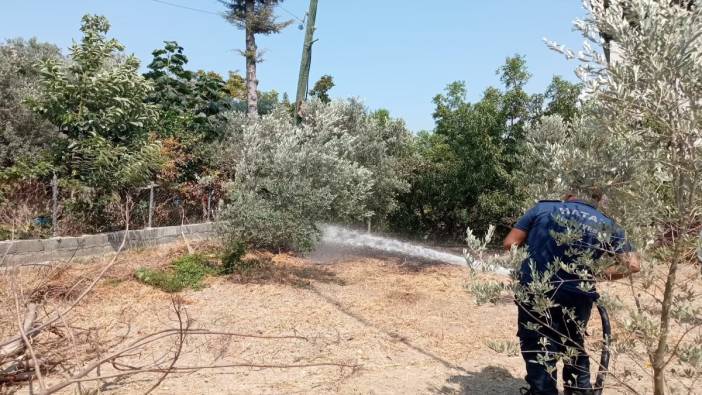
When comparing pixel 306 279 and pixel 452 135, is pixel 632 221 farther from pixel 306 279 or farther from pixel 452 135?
pixel 452 135

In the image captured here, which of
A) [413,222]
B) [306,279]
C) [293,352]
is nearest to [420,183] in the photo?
[413,222]

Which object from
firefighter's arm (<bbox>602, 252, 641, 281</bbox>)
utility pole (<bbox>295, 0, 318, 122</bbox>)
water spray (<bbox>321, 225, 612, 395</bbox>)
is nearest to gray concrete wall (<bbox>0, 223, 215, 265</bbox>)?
water spray (<bbox>321, 225, 612, 395</bbox>)

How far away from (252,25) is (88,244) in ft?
30.9

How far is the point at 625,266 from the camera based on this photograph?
276 cm

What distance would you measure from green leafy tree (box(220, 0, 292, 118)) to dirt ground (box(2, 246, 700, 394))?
824 centimetres

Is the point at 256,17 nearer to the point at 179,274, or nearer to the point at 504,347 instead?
the point at 179,274

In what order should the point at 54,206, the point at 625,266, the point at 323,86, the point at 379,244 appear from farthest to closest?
the point at 323,86 < the point at 379,244 < the point at 54,206 < the point at 625,266

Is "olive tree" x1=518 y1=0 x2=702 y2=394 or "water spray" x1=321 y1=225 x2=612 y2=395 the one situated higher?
"olive tree" x1=518 y1=0 x2=702 y2=394

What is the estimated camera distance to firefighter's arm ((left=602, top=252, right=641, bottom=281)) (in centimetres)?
270

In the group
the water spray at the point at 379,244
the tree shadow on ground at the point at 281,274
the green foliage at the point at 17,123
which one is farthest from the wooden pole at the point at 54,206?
the water spray at the point at 379,244

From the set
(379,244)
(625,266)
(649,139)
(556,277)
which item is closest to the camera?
(649,139)

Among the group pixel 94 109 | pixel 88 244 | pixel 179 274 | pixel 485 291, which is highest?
pixel 94 109

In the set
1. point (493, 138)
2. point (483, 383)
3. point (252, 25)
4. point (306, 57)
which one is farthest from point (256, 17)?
point (483, 383)

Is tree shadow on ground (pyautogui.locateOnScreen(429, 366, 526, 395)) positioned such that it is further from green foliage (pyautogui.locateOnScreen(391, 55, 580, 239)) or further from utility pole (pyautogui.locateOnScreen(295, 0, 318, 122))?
utility pole (pyautogui.locateOnScreen(295, 0, 318, 122))
